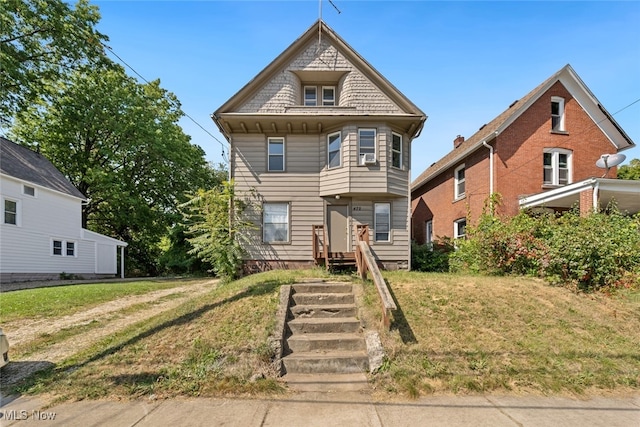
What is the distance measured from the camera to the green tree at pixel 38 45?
16.1m

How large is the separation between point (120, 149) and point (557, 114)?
2651 cm

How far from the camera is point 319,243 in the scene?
38.4 feet

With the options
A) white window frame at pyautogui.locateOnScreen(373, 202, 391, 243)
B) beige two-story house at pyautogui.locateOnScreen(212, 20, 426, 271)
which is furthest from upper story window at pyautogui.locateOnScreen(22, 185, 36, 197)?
white window frame at pyautogui.locateOnScreen(373, 202, 391, 243)

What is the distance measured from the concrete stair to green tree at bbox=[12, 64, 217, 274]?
18.6 m

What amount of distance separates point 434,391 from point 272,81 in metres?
11.1

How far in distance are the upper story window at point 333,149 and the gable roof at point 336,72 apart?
869 millimetres

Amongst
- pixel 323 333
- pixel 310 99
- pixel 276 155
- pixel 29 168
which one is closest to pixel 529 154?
pixel 310 99

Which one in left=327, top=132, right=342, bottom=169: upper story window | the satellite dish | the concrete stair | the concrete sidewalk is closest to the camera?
the concrete sidewalk

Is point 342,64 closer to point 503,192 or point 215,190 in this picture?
point 215,190

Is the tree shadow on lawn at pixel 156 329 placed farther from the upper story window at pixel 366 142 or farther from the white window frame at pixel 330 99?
the white window frame at pixel 330 99

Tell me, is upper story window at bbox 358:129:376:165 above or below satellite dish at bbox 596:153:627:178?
above

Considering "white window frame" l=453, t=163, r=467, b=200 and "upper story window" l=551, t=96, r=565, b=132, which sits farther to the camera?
"white window frame" l=453, t=163, r=467, b=200

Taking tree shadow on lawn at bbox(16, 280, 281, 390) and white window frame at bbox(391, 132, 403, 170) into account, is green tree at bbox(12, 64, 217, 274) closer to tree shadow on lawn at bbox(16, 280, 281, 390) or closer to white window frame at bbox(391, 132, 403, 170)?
white window frame at bbox(391, 132, 403, 170)

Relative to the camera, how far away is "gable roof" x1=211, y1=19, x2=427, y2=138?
11.6 metres
